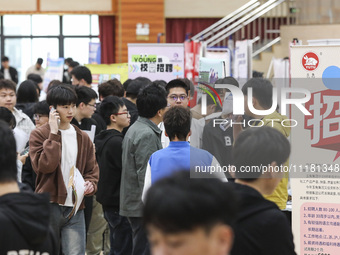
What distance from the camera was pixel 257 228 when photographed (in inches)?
84.0

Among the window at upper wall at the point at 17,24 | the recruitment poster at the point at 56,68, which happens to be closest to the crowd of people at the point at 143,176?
the recruitment poster at the point at 56,68

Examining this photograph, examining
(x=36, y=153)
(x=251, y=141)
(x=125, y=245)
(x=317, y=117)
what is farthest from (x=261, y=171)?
(x=125, y=245)

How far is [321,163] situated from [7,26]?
15362 millimetres

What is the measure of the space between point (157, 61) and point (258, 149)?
685 cm

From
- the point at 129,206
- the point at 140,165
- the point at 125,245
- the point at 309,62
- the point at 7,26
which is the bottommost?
the point at 125,245

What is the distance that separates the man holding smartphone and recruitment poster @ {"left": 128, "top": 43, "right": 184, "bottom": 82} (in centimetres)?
449

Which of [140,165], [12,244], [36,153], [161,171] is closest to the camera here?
[12,244]

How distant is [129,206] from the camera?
15.0 feet

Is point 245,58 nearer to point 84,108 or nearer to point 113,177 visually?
point 84,108

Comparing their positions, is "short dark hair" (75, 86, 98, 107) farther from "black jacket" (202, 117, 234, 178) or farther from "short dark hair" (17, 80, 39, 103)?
"black jacket" (202, 117, 234, 178)

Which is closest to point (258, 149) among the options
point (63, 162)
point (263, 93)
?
point (263, 93)

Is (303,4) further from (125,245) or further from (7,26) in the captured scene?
(125,245)

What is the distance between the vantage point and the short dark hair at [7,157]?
6.89ft

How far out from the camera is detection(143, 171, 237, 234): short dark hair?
143 cm
